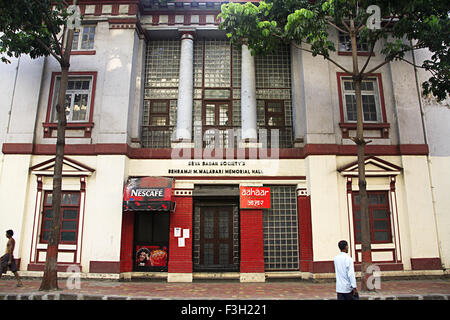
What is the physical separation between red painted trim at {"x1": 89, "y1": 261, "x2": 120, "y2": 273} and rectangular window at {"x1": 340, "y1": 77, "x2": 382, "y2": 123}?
10.9 meters

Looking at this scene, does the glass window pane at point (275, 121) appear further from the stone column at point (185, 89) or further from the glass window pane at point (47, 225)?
the glass window pane at point (47, 225)

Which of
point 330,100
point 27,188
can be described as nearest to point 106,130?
point 27,188

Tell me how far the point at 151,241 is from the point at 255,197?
451cm

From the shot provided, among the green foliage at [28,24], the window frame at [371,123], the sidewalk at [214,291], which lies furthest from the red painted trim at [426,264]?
the green foliage at [28,24]

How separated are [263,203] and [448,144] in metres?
8.01

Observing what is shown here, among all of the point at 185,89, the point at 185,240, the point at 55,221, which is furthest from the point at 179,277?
the point at 185,89

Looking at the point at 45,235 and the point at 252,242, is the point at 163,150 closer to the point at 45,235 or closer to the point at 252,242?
the point at 252,242

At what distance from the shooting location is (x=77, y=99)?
561 inches

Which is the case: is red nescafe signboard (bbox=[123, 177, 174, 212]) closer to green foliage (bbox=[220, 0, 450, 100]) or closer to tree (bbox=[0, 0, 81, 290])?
tree (bbox=[0, 0, 81, 290])

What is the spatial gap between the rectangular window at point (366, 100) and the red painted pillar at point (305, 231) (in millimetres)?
3952

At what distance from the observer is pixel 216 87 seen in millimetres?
15125

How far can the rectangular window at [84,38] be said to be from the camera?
14.7m

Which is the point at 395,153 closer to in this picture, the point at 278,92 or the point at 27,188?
the point at 278,92

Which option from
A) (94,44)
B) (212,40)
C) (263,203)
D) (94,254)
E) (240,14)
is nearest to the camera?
(240,14)
